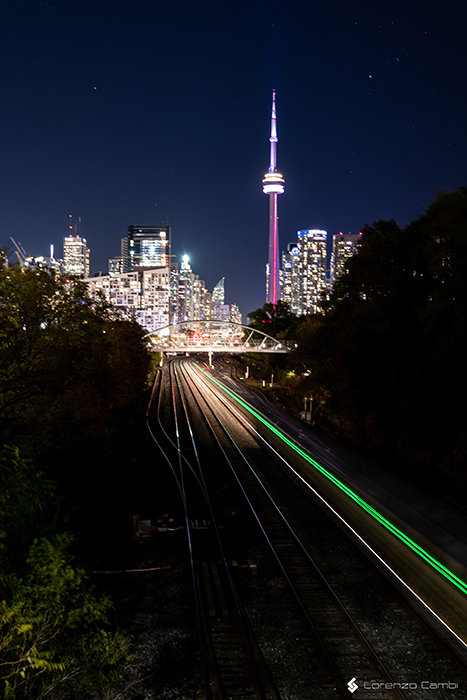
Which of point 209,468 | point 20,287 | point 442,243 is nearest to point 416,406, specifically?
point 442,243

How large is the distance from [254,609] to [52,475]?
953cm

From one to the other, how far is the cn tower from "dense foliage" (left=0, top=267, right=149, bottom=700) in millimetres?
128074

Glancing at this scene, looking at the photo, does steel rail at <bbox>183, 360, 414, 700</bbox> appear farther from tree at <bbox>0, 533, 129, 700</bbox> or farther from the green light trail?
tree at <bbox>0, 533, 129, 700</bbox>

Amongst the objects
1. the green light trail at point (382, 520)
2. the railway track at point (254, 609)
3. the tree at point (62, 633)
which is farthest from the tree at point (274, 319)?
the tree at point (62, 633)

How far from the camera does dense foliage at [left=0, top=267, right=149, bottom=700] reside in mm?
7418

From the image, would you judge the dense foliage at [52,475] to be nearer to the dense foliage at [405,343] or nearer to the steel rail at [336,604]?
the steel rail at [336,604]

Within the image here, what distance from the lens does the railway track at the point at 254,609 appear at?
7742mm

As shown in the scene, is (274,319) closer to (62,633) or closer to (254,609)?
(254,609)

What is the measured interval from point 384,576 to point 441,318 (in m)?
12.9

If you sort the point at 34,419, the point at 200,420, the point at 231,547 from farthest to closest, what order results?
the point at 200,420 → the point at 34,419 → the point at 231,547

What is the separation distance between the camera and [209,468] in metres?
20.7

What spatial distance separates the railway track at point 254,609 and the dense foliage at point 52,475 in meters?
1.81

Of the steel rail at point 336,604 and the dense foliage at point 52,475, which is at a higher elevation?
the dense foliage at point 52,475

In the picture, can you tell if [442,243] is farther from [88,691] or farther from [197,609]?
[88,691]
